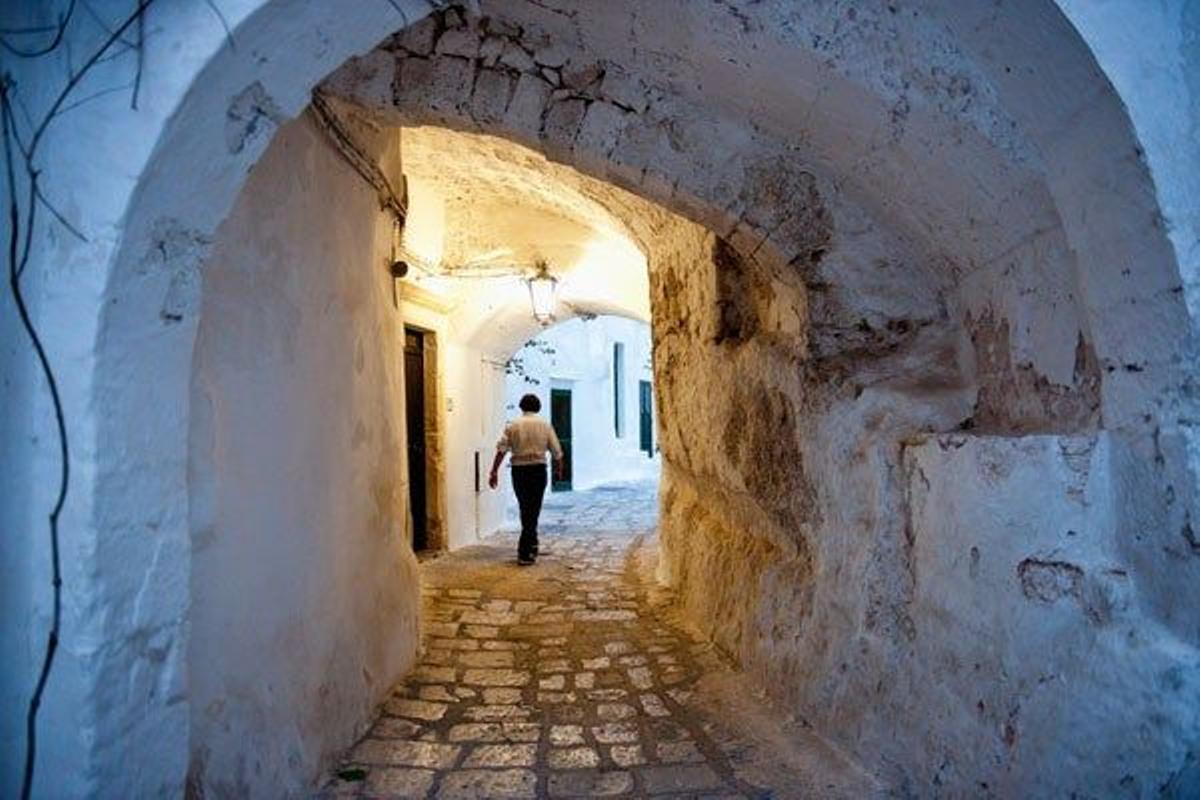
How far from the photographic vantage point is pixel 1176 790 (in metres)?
1.39

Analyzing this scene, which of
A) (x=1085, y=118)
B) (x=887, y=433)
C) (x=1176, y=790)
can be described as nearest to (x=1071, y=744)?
(x=1176, y=790)

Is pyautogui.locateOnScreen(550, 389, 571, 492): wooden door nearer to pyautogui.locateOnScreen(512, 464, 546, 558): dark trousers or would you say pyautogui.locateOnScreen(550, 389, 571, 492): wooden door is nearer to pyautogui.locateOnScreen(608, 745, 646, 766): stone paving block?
pyautogui.locateOnScreen(512, 464, 546, 558): dark trousers

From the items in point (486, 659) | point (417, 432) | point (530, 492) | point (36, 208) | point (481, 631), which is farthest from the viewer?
point (417, 432)

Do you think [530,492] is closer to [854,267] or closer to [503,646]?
[503,646]

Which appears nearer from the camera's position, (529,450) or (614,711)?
(614,711)

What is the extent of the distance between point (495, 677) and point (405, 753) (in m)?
0.92

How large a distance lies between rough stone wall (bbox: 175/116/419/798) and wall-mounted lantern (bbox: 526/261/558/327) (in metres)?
3.27

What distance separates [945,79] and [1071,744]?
5.26 feet

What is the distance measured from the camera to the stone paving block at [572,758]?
2672mm

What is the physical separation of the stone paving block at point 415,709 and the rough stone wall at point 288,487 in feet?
0.29

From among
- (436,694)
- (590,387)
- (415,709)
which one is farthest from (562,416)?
(415,709)

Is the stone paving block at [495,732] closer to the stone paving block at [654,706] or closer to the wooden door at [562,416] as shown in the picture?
the stone paving block at [654,706]

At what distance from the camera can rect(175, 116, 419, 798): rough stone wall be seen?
6.09ft

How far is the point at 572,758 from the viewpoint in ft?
8.97
